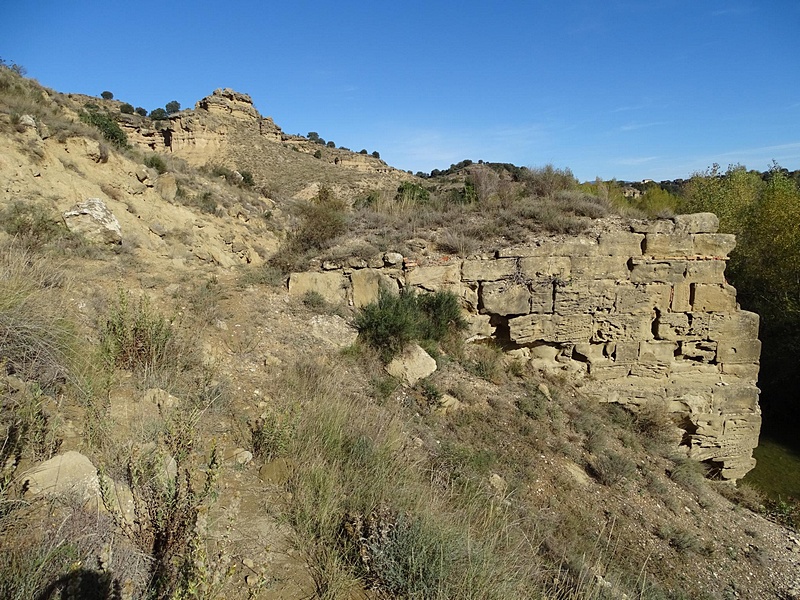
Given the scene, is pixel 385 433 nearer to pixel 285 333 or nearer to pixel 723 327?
pixel 285 333

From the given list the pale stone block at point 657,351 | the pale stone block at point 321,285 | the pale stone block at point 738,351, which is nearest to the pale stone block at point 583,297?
the pale stone block at point 657,351

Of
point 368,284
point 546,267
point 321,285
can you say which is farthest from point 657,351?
point 321,285

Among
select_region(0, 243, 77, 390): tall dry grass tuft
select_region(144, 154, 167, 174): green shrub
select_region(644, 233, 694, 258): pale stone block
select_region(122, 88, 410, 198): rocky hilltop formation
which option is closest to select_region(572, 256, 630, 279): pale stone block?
select_region(644, 233, 694, 258): pale stone block

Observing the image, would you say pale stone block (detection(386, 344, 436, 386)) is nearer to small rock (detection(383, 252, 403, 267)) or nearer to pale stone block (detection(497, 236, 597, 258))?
small rock (detection(383, 252, 403, 267))

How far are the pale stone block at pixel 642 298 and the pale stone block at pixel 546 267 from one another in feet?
3.12

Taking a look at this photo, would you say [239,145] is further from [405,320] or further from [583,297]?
[583,297]

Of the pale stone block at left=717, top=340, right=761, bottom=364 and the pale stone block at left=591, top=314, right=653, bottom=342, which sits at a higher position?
the pale stone block at left=591, top=314, right=653, bottom=342

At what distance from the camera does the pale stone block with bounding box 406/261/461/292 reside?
6.98m

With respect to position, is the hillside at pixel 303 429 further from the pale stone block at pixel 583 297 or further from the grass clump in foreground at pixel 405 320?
the pale stone block at pixel 583 297

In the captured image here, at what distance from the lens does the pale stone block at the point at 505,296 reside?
22.9 ft

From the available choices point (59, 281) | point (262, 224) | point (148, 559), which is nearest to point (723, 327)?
point (148, 559)

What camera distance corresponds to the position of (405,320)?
608cm

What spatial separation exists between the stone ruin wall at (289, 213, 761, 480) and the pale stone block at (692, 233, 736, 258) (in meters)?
0.02

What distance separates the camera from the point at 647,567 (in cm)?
428
